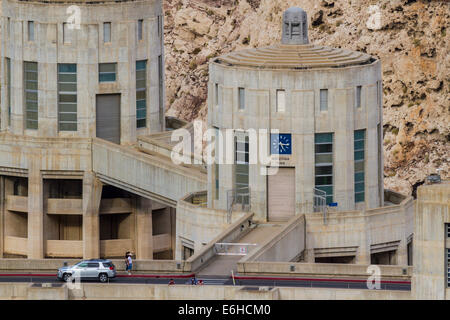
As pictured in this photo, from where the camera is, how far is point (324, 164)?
160m

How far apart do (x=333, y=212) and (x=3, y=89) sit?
1635 inches

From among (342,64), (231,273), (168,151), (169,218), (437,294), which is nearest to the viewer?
(437,294)

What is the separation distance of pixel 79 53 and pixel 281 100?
1361 inches

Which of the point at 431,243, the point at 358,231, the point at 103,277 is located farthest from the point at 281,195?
the point at 431,243

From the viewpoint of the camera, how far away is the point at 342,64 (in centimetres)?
15912

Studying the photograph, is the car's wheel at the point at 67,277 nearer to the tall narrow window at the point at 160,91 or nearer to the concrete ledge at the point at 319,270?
the concrete ledge at the point at 319,270

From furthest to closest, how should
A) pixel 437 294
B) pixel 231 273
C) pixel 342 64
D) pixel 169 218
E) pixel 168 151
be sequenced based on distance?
1. pixel 169 218
2. pixel 168 151
3. pixel 342 64
4. pixel 231 273
5. pixel 437 294

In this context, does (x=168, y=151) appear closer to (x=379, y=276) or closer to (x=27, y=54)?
(x=27, y=54)


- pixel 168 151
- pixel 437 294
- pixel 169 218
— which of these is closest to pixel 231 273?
pixel 437 294

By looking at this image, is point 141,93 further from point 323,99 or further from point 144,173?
point 323,99

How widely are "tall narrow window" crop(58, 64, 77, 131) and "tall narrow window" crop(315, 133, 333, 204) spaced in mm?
35304

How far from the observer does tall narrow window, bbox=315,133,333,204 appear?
159500mm

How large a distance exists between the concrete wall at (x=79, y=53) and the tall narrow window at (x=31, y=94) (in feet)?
1.49
